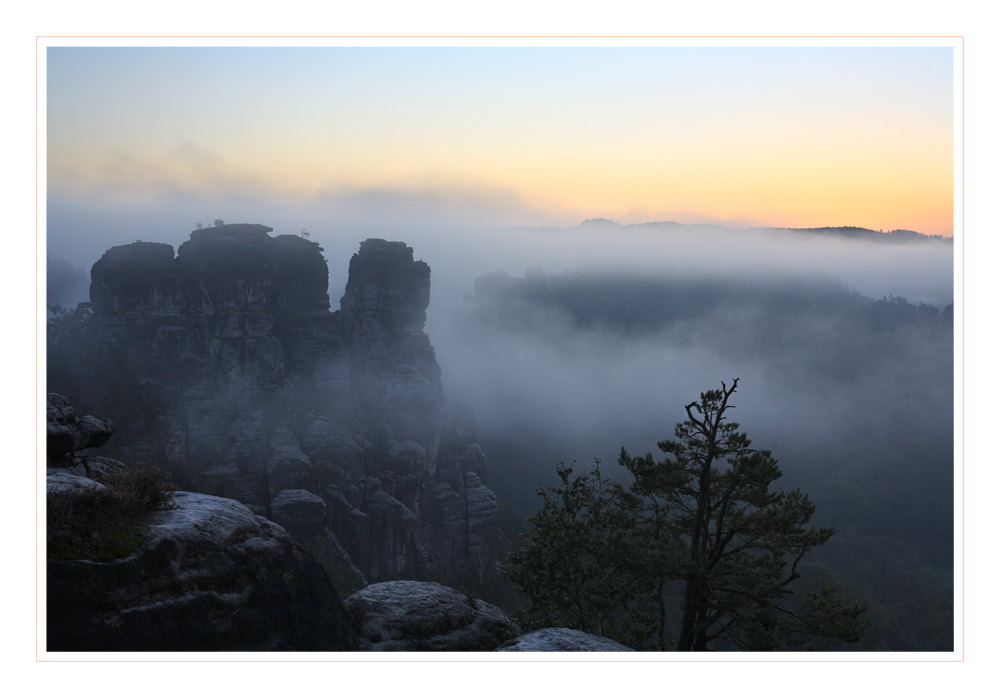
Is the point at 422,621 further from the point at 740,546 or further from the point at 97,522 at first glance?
the point at 740,546

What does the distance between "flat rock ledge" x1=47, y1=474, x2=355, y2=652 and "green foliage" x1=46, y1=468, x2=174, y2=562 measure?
18cm

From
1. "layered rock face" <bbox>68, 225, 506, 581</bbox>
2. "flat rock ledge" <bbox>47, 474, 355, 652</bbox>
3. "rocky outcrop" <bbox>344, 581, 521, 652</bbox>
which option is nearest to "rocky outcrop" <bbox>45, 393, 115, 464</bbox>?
"flat rock ledge" <bbox>47, 474, 355, 652</bbox>

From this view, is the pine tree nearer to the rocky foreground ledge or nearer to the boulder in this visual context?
the rocky foreground ledge

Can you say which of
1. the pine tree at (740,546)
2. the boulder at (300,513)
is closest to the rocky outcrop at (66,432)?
the pine tree at (740,546)

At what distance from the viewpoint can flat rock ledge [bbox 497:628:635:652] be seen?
14.9 meters

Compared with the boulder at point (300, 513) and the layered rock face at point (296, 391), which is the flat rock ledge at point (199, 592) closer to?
the layered rock face at point (296, 391)

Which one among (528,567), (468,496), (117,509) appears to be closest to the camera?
(117,509)

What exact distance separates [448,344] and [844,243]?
105 m

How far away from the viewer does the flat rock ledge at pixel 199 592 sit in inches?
440

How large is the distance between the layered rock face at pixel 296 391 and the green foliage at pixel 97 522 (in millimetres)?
56755
